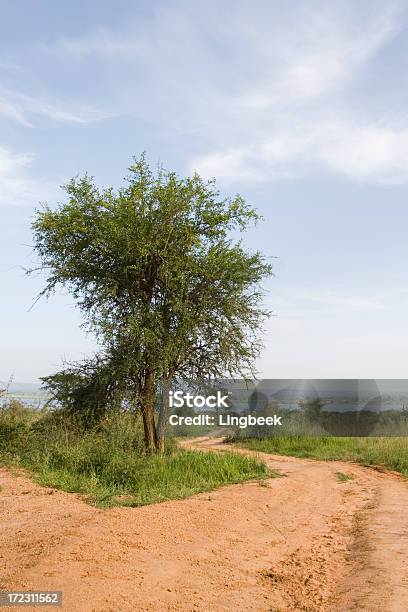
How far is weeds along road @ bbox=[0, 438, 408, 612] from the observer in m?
6.04

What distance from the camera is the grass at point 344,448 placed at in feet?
60.2

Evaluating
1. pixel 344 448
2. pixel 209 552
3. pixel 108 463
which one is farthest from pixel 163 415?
pixel 209 552

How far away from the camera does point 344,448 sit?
22.1 meters

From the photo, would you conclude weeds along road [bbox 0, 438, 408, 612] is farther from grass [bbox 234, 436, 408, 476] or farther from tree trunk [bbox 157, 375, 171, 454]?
grass [bbox 234, 436, 408, 476]

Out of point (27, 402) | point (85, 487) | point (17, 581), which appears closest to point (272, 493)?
point (85, 487)

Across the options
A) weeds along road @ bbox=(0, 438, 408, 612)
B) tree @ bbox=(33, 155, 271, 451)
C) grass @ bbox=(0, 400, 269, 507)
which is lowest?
weeds along road @ bbox=(0, 438, 408, 612)

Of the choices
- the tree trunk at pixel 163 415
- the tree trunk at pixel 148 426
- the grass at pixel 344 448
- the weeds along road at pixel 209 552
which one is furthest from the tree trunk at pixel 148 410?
the grass at pixel 344 448

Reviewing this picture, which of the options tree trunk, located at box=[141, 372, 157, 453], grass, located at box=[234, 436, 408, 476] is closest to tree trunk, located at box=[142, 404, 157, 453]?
tree trunk, located at box=[141, 372, 157, 453]

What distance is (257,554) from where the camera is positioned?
7.93m

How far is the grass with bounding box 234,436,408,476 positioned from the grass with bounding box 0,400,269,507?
498cm

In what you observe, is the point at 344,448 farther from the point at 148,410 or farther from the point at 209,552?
the point at 209,552

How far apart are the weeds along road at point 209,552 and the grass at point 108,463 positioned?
2.50 feet

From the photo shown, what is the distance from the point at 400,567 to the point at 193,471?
701 centimetres

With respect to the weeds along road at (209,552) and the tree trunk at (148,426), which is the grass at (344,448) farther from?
the weeds along road at (209,552)
